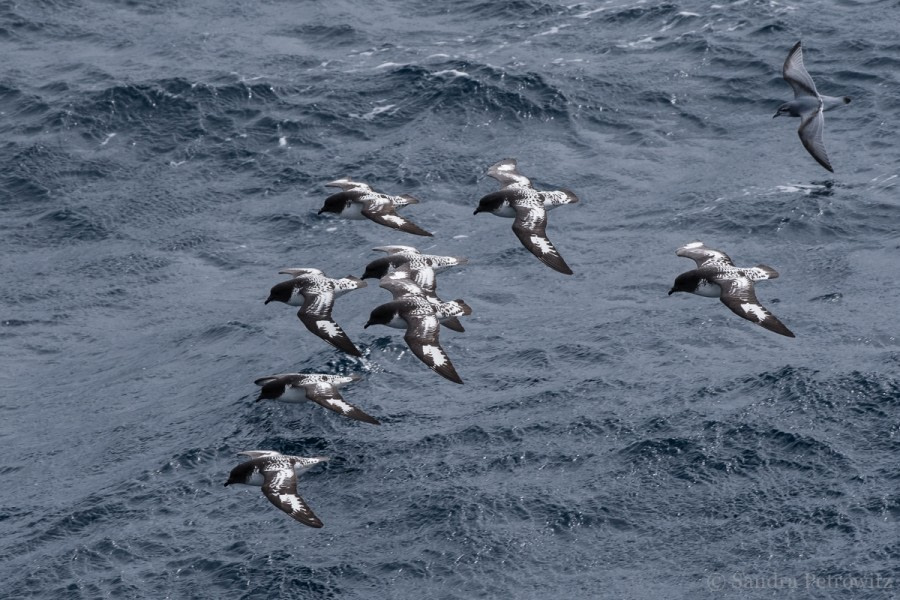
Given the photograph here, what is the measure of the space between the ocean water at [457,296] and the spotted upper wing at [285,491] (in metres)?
1.43

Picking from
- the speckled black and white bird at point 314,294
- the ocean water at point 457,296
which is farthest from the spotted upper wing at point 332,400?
the ocean water at point 457,296

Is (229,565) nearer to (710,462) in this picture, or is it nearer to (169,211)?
(710,462)

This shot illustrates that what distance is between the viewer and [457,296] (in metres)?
35.6

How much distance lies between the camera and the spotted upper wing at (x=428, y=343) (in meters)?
26.6

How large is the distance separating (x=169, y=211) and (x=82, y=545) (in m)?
13.3

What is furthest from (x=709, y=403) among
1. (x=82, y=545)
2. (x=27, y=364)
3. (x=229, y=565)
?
(x=27, y=364)

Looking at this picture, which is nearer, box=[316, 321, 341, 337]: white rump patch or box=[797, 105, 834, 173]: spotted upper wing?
box=[316, 321, 341, 337]: white rump patch

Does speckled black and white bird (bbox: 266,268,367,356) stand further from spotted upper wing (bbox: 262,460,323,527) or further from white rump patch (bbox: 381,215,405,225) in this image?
spotted upper wing (bbox: 262,460,323,527)

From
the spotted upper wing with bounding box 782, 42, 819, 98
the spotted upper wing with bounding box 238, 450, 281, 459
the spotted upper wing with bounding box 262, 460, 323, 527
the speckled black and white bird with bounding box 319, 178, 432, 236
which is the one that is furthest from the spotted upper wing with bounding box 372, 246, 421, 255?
the spotted upper wing with bounding box 782, 42, 819, 98

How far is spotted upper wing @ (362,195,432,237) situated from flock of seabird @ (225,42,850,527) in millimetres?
22

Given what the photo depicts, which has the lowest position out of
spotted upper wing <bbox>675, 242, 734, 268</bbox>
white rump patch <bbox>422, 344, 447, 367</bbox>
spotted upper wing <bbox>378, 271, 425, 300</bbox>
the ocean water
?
the ocean water

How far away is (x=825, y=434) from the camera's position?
29109 mm

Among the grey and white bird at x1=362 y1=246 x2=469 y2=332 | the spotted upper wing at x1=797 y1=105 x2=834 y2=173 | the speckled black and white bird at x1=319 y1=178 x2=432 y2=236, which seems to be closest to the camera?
the grey and white bird at x1=362 y1=246 x2=469 y2=332

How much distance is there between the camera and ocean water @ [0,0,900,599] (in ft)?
89.7
